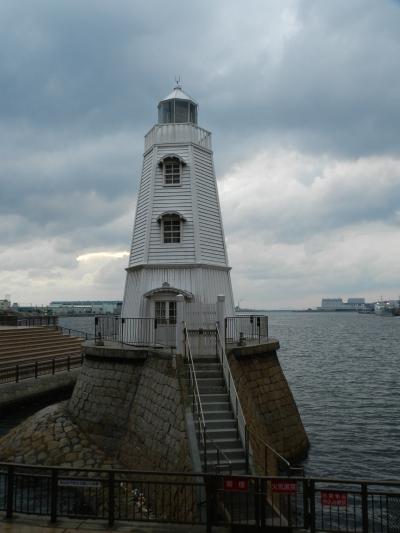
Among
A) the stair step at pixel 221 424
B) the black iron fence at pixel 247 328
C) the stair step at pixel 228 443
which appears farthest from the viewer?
the black iron fence at pixel 247 328

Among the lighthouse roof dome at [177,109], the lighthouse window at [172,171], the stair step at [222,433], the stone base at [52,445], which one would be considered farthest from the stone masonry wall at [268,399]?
the lighthouse roof dome at [177,109]

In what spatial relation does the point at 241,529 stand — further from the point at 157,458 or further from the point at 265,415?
the point at 265,415

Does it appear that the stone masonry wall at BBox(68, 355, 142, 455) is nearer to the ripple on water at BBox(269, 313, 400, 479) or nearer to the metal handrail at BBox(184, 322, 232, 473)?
the metal handrail at BBox(184, 322, 232, 473)

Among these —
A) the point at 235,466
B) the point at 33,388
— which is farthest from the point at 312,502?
the point at 33,388

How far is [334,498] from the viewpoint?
7656mm

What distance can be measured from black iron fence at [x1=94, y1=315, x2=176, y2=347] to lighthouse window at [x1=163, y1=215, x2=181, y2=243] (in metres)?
3.57

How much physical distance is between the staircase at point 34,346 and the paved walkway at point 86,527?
17952mm

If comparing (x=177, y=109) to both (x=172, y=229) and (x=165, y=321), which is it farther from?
(x=165, y=321)

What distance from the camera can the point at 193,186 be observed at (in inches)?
829

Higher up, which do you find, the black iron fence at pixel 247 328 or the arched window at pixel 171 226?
the arched window at pixel 171 226

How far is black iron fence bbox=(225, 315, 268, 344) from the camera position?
19.0 metres

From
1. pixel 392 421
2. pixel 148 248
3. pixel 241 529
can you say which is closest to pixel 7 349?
pixel 148 248

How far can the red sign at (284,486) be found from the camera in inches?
307

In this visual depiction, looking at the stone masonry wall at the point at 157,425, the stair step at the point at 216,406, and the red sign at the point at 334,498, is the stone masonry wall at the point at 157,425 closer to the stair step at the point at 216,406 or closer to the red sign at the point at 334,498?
the stair step at the point at 216,406
